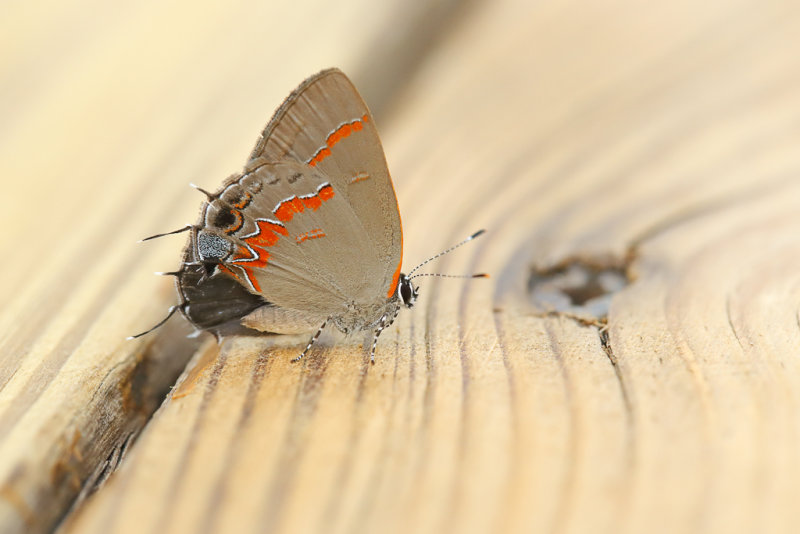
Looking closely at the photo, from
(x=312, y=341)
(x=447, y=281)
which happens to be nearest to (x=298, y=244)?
(x=312, y=341)

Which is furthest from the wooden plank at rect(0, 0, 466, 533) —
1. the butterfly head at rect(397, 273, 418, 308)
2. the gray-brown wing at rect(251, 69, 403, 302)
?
the butterfly head at rect(397, 273, 418, 308)

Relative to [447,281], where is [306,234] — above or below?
above

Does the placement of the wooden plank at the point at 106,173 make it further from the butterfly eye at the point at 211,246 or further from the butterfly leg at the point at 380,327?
the butterfly leg at the point at 380,327

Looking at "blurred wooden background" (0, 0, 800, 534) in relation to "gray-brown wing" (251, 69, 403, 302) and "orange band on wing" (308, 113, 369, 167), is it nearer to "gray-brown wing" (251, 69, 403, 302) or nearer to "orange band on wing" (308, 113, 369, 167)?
"gray-brown wing" (251, 69, 403, 302)

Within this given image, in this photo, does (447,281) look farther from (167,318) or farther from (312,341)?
(167,318)

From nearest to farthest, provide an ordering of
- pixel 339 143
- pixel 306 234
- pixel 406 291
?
1. pixel 339 143
2. pixel 406 291
3. pixel 306 234

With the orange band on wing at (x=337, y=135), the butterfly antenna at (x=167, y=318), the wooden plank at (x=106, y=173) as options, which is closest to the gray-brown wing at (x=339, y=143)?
the orange band on wing at (x=337, y=135)
